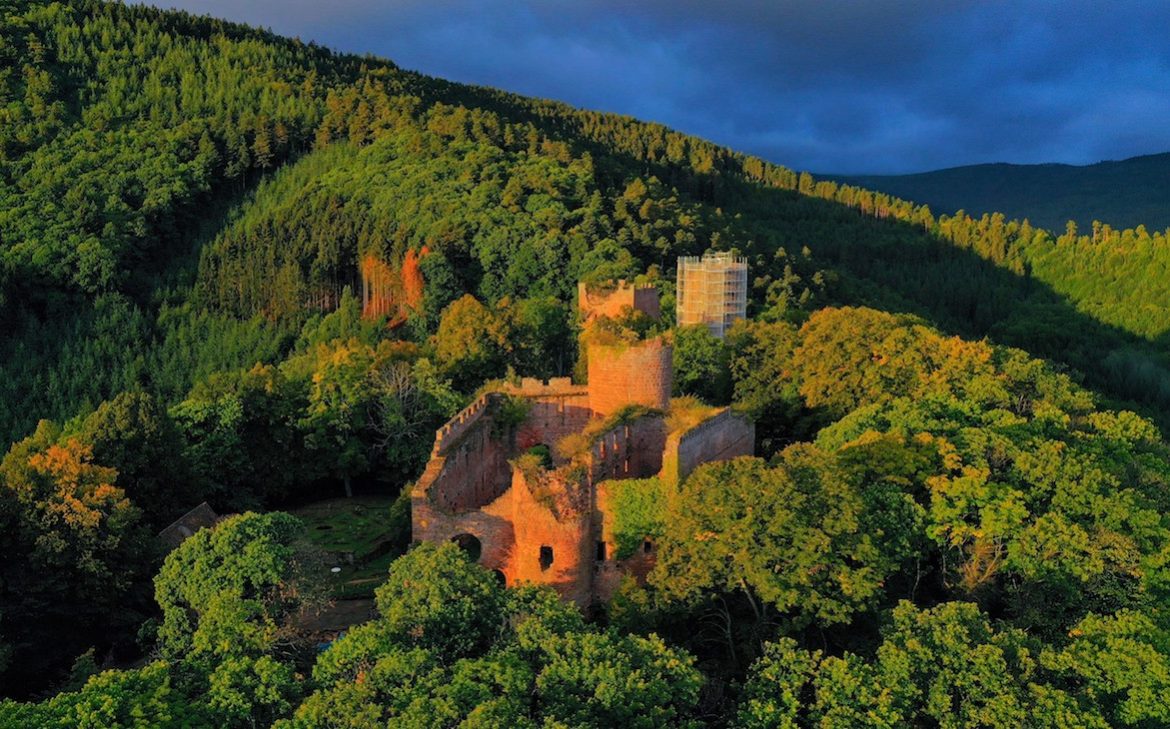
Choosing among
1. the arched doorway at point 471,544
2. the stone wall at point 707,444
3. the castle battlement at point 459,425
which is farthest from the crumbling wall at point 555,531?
the castle battlement at point 459,425

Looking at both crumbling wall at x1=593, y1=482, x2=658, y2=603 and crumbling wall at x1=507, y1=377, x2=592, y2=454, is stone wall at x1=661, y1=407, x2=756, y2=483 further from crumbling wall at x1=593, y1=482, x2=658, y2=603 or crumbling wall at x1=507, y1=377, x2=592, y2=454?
crumbling wall at x1=507, y1=377, x2=592, y2=454

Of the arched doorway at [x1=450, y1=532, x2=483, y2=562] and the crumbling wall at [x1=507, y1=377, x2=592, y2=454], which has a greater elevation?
the crumbling wall at [x1=507, y1=377, x2=592, y2=454]

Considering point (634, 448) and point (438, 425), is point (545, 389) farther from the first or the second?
point (438, 425)

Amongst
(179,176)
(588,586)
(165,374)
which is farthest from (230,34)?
(588,586)

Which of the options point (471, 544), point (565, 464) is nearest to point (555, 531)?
point (565, 464)

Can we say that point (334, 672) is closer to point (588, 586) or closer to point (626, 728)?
point (626, 728)

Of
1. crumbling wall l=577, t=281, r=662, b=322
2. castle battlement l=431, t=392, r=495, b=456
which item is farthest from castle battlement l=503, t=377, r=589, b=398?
crumbling wall l=577, t=281, r=662, b=322
